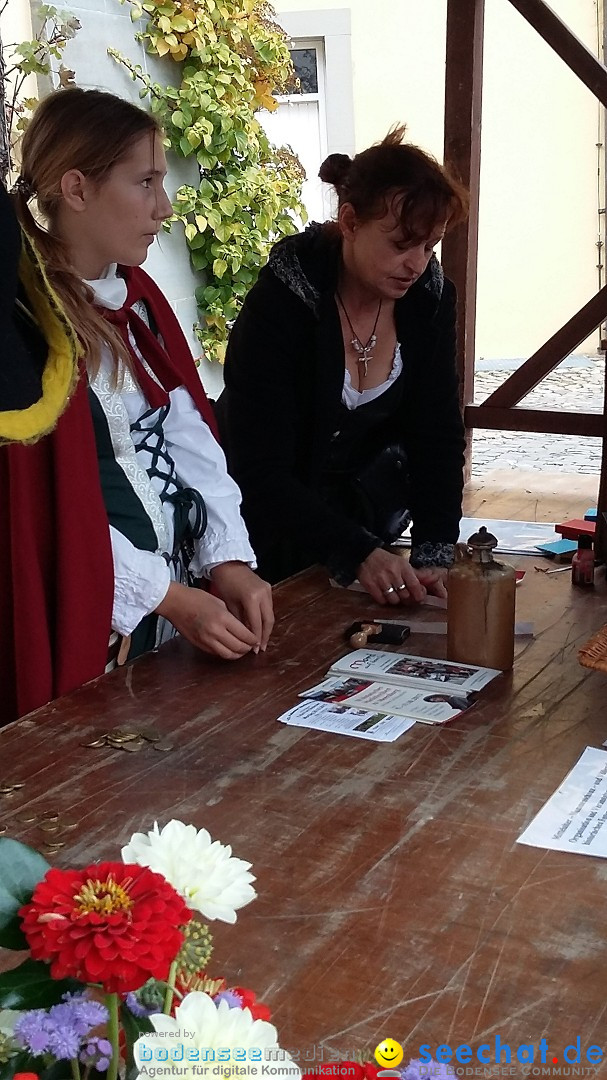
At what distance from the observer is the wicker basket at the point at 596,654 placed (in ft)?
4.80

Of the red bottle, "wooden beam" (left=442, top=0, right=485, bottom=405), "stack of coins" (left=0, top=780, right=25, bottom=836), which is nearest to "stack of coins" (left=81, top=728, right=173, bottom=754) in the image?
"stack of coins" (left=0, top=780, right=25, bottom=836)

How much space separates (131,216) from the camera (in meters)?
1.81

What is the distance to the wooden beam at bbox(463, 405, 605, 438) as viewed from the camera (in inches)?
189

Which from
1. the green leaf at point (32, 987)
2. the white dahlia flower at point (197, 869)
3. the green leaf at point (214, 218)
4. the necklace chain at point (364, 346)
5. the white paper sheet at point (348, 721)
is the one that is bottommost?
the white paper sheet at point (348, 721)

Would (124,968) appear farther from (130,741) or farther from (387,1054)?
(130,741)

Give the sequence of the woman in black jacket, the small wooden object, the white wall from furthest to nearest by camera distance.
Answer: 1. the white wall
2. the woman in black jacket
3. the small wooden object

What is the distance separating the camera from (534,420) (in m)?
4.98

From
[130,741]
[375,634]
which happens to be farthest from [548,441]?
[130,741]

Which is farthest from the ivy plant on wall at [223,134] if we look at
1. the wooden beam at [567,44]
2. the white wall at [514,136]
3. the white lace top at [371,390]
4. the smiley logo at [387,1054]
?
the smiley logo at [387,1054]

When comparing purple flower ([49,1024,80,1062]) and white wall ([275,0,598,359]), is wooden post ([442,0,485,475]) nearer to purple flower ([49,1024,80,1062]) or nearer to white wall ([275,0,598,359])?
purple flower ([49,1024,80,1062])

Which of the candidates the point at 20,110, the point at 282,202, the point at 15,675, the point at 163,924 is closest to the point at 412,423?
the point at 15,675

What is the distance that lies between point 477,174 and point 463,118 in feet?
0.82

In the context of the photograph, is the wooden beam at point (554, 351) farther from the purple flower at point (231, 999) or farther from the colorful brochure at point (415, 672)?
the purple flower at point (231, 999)

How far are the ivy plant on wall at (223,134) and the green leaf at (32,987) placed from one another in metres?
5.40
